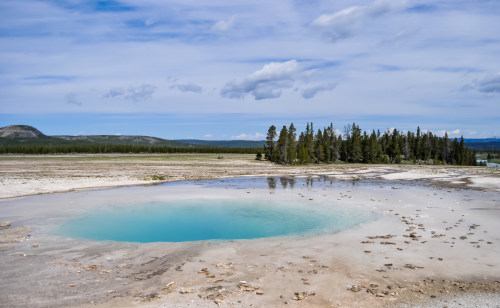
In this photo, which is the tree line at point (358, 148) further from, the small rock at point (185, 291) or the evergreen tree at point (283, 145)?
the small rock at point (185, 291)

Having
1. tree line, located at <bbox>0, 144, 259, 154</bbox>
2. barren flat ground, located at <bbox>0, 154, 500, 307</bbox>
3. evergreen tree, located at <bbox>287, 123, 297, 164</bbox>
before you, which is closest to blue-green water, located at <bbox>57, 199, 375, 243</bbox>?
barren flat ground, located at <bbox>0, 154, 500, 307</bbox>

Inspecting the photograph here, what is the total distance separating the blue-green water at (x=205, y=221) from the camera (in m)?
16.0

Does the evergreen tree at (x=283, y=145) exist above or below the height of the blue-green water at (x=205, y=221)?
above

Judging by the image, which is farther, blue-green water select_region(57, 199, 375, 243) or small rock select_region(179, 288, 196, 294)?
blue-green water select_region(57, 199, 375, 243)

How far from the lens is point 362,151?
329 ft

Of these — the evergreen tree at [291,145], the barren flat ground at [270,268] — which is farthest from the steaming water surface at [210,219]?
the evergreen tree at [291,145]

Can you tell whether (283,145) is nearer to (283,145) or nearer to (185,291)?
(283,145)

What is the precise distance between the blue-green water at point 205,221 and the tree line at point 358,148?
197ft

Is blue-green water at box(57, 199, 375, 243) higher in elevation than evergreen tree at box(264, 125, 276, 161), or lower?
lower

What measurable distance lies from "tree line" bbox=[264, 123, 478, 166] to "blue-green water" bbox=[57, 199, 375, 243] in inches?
2367

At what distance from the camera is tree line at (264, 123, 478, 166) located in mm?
84938

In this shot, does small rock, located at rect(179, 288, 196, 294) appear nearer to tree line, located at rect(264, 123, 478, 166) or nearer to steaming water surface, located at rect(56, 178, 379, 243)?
steaming water surface, located at rect(56, 178, 379, 243)

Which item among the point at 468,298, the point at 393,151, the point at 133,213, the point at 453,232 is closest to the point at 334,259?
the point at 468,298

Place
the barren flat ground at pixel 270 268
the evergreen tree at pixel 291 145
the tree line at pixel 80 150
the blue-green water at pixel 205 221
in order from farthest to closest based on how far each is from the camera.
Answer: the tree line at pixel 80 150
the evergreen tree at pixel 291 145
the blue-green water at pixel 205 221
the barren flat ground at pixel 270 268
